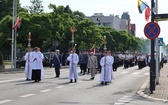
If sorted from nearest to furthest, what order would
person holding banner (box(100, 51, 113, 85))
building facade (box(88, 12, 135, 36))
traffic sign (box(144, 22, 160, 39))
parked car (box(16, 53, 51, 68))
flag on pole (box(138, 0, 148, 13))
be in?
traffic sign (box(144, 22, 160, 39))
flag on pole (box(138, 0, 148, 13))
person holding banner (box(100, 51, 113, 85))
parked car (box(16, 53, 51, 68))
building facade (box(88, 12, 135, 36))

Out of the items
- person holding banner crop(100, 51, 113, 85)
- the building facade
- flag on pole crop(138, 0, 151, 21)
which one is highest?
the building facade

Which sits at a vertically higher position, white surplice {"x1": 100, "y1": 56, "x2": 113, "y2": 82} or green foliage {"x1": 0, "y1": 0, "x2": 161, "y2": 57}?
green foliage {"x1": 0, "y1": 0, "x2": 161, "y2": 57}

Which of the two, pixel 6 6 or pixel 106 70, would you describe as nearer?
pixel 106 70

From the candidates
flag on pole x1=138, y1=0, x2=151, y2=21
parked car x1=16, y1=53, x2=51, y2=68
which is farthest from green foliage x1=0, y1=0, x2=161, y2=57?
flag on pole x1=138, y1=0, x2=151, y2=21

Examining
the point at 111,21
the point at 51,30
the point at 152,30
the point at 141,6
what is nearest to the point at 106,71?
the point at 141,6

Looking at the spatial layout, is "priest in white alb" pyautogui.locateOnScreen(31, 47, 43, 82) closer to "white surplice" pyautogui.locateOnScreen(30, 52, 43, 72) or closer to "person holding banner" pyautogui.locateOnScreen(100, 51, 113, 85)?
"white surplice" pyautogui.locateOnScreen(30, 52, 43, 72)

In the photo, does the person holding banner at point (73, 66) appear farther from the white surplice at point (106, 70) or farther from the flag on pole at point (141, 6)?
the flag on pole at point (141, 6)

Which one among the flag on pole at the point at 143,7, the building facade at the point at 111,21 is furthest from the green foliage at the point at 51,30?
the building facade at the point at 111,21

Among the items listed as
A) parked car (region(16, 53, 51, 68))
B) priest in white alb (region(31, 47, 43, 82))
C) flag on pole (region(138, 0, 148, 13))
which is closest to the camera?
flag on pole (region(138, 0, 148, 13))

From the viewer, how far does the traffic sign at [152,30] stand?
51.9ft

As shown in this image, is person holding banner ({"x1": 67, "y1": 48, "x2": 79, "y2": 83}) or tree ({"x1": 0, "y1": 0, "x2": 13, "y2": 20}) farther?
tree ({"x1": 0, "y1": 0, "x2": 13, "y2": 20})

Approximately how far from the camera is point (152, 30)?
627 inches

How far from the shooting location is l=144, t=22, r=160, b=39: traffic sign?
1583 cm

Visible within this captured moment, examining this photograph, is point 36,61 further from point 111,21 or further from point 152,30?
point 111,21
